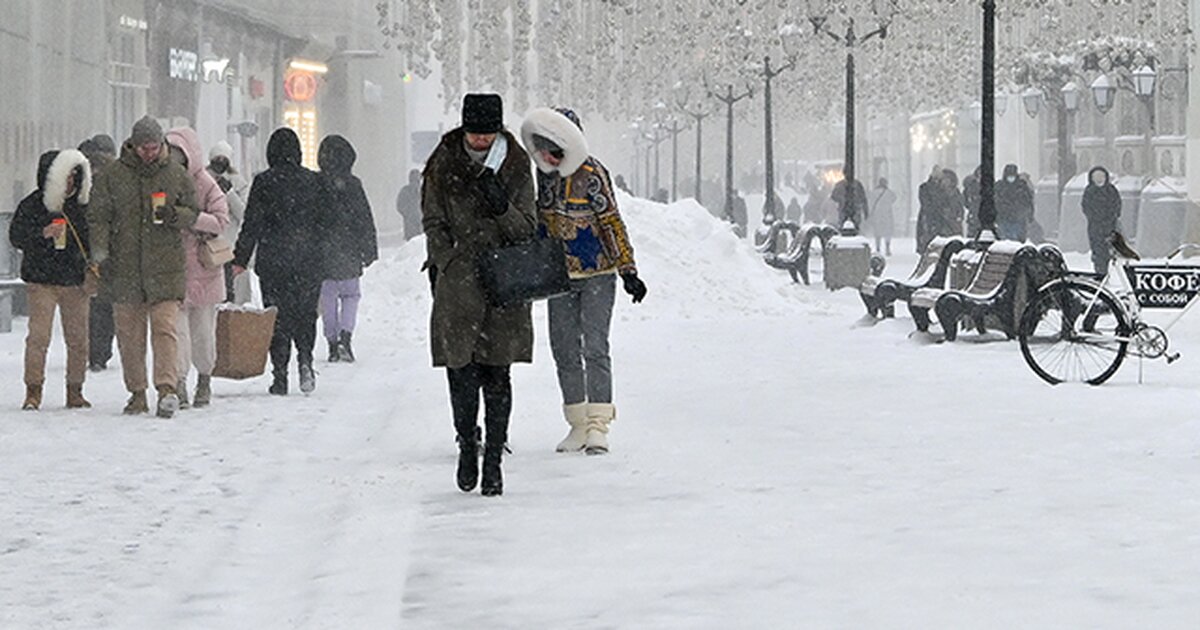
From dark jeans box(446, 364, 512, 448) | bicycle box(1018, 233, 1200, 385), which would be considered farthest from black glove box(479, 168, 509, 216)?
bicycle box(1018, 233, 1200, 385)

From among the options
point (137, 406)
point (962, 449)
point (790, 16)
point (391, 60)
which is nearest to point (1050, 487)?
point (962, 449)

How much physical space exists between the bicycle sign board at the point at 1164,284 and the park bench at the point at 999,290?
7.87ft

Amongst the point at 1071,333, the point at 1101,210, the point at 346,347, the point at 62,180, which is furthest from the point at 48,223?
the point at 1101,210

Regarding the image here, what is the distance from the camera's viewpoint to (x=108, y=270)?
13.7 metres

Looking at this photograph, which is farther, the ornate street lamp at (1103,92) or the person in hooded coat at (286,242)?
the ornate street lamp at (1103,92)

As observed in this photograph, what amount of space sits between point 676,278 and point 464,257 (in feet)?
50.6

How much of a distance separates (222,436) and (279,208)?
9.35 feet

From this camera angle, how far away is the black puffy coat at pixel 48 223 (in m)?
14.5

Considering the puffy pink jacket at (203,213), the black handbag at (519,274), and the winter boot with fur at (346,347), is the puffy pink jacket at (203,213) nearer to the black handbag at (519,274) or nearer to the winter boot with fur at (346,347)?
the winter boot with fur at (346,347)

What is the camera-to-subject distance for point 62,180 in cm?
1469

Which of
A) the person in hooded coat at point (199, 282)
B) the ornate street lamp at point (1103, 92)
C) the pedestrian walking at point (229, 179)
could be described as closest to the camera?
the person in hooded coat at point (199, 282)

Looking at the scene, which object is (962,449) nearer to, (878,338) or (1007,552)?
(1007,552)

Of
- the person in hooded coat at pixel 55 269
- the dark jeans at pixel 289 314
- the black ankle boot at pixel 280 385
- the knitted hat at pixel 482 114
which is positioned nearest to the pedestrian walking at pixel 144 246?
the person in hooded coat at pixel 55 269

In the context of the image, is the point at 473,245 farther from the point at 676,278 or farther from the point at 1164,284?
the point at 676,278
